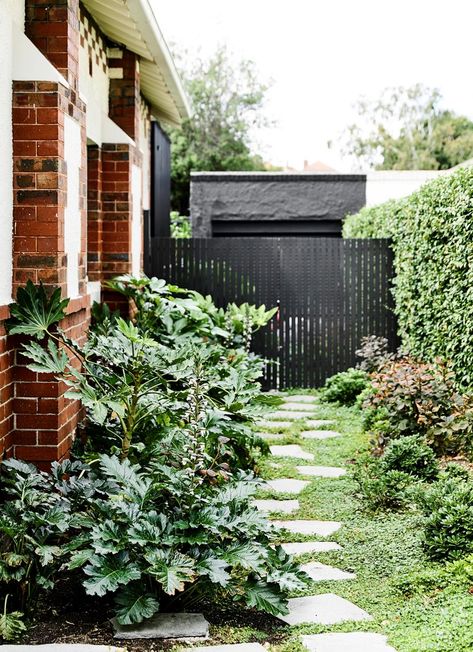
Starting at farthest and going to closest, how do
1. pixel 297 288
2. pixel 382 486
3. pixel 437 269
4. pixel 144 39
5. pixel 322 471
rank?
pixel 297 288 → pixel 437 269 → pixel 144 39 → pixel 322 471 → pixel 382 486

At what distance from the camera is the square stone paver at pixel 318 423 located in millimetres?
8673

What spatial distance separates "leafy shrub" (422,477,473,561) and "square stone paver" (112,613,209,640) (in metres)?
1.37

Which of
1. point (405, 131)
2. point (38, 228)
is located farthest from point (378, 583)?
point (405, 131)

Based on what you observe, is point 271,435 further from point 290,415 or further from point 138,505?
point 138,505

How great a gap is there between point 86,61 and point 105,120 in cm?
110

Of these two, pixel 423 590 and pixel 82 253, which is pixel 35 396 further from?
pixel 423 590

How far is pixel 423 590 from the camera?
13.1ft

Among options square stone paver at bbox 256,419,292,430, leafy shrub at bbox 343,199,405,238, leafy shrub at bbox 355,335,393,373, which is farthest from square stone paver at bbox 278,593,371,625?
leafy shrub at bbox 343,199,405,238

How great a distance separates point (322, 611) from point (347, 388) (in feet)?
20.3

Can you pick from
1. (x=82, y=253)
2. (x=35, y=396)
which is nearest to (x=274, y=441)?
(x=82, y=253)

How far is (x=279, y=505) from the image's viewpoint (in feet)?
18.8

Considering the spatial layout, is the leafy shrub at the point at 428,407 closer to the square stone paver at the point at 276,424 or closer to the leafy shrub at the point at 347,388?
the square stone paver at the point at 276,424

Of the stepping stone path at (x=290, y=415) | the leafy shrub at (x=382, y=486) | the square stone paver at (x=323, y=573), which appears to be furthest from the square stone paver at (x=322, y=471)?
the stepping stone path at (x=290, y=415)

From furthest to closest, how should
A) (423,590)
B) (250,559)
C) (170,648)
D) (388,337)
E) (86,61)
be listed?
(388,337)
(86,61)
(423,590)
(250,559)
(170,648)
